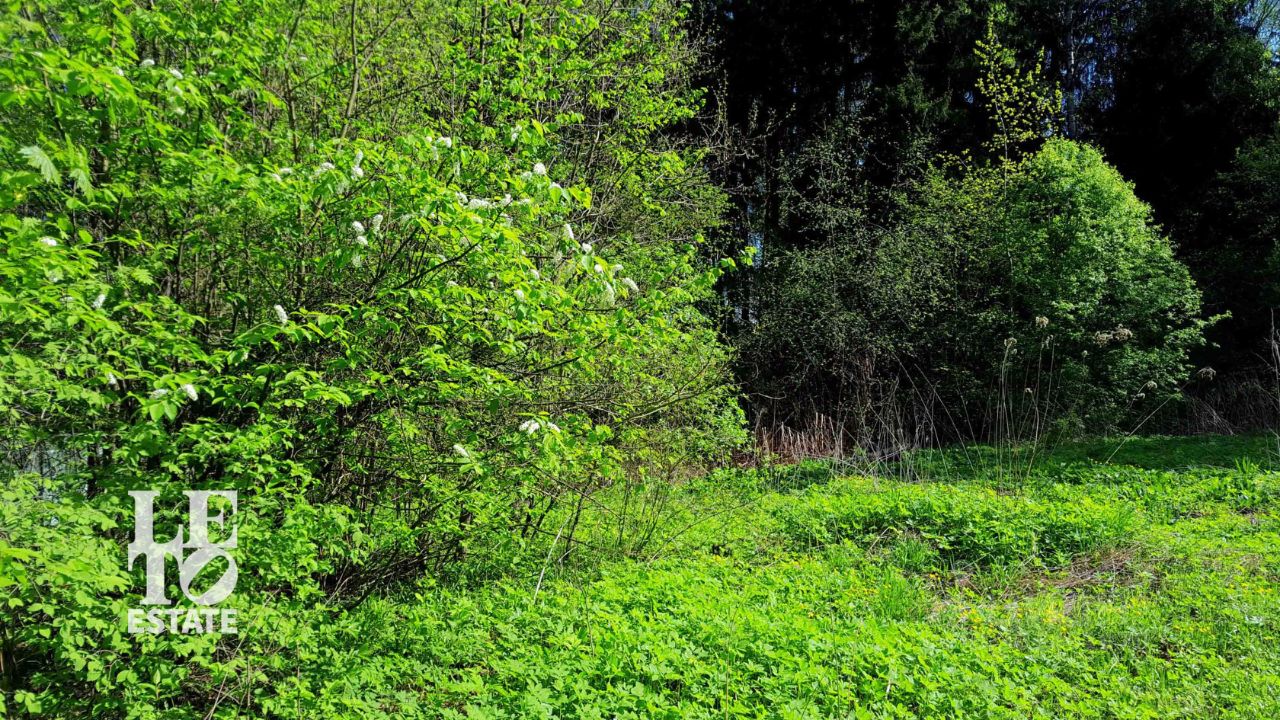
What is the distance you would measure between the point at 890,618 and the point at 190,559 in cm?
333

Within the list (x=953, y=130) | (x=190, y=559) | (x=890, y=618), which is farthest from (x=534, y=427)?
(x=953, y=130)

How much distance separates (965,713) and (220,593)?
2.99 m


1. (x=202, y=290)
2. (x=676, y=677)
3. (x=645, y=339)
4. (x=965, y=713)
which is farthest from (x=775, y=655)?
(x=202, y=290)

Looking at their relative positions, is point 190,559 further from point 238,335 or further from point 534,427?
point 534,427

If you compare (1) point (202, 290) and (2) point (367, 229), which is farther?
(1) point (202, 290)

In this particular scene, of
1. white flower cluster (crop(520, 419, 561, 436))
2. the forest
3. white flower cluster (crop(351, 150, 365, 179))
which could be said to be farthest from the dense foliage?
white flower cluster (crop(351, 150, 365, 179))

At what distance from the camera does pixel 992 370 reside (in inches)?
A: 435

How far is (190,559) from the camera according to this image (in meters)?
2.70

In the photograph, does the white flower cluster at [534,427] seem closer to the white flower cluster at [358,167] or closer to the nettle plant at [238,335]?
the nettle plant at [238,335]

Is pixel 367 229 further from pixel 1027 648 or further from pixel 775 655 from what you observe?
pixel 1027 648

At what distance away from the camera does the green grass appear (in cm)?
277

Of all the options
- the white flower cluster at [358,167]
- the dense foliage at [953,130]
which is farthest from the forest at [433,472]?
the dense foliage at [953,130]

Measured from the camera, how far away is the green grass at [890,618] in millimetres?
2768

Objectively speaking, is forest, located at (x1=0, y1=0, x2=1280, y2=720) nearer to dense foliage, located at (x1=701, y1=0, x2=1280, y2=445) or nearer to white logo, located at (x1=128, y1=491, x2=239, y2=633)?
white logo, located at (x1=128, y1=491, x2=239, y2=633)
